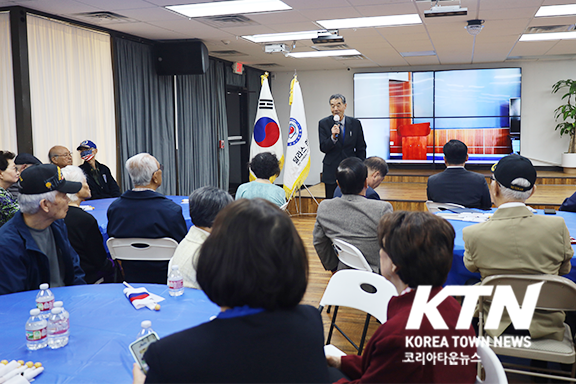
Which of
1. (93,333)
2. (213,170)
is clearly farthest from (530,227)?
(213,170)

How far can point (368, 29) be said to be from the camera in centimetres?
600

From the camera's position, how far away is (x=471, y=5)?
4816 millimetres

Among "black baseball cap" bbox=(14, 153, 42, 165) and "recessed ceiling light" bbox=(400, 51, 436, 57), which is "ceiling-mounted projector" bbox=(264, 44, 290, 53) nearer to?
"recessed ceiling light" bbox=(400, 51, 436, 57)

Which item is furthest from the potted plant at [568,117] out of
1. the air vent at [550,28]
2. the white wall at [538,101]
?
the air vent at [550,28]

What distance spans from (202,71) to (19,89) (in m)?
2.41

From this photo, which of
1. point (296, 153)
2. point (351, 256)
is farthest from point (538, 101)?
point (351, 256)

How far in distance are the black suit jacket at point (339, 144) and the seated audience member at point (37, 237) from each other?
3.51 m

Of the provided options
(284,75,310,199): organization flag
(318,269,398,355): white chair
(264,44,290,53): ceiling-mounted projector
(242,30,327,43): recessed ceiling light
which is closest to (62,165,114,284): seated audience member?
(318,269,398,355): white chair

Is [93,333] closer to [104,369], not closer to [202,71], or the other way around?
[104,369]

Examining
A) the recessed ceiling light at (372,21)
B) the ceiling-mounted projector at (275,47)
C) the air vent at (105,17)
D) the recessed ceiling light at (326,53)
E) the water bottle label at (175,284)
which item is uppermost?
the recessed ceiling light at (326,53)

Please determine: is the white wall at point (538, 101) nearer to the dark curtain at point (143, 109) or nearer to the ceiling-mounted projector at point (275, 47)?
the ceiling-mounted projector at point (275, 47)

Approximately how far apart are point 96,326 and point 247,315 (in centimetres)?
98

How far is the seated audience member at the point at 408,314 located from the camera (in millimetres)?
1205

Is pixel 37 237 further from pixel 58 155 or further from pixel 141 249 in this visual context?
pixel 58 155
